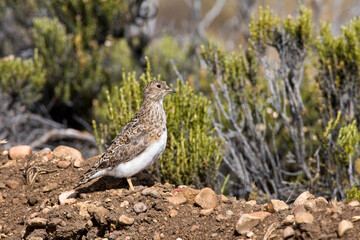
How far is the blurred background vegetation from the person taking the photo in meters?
6.07

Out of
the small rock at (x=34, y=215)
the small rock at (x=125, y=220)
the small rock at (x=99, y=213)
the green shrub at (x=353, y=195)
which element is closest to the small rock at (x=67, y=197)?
the small rock at (x=34, y=215)

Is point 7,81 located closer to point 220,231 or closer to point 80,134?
point 80,134

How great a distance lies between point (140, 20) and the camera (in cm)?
1111

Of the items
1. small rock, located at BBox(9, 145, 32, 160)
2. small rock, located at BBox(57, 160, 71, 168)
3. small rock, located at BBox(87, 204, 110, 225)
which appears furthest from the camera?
small rock, located at BBox(9, 145, 32, 160)

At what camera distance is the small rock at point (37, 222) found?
4.52 m

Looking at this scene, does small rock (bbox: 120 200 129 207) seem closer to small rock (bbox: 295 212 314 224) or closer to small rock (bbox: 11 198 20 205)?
small rock (bbox: 11 198 20 205)

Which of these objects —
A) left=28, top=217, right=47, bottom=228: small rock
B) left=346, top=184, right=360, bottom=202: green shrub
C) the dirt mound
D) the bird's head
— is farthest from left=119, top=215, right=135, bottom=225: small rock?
left=346, top=184, right=360, bottom=202: green shrub

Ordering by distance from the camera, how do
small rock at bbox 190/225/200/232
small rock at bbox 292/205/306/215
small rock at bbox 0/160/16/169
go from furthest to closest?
small rock at bbox 0/160/16/169
small rock at bbox 190/225/200/232
small rock at bbox 292/205/306/215

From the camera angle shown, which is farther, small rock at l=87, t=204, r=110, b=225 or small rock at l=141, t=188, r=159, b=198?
small rock at l=141, t=188, r=159, b=198

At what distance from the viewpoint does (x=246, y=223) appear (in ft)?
12.5

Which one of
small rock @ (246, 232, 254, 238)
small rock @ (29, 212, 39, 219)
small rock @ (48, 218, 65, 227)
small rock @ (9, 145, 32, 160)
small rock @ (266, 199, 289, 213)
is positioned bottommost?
small rock @ (29, 212, 39, 219)

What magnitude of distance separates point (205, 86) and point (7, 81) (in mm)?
4188

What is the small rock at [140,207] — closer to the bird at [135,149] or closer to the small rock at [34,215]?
Result: the bird at [135,149]

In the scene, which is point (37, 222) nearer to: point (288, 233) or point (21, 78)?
point (288, 233)
